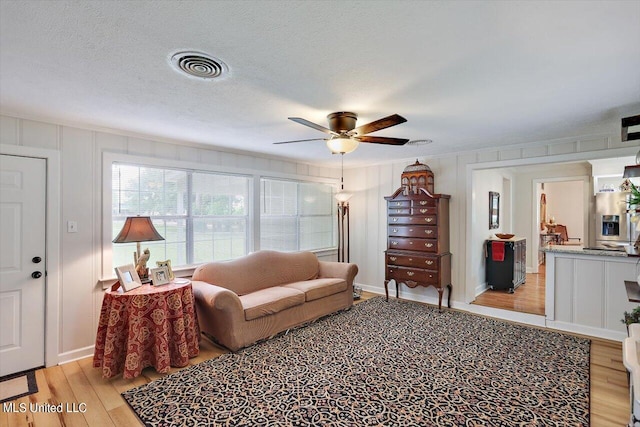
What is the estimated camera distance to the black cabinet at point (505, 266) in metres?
5.61

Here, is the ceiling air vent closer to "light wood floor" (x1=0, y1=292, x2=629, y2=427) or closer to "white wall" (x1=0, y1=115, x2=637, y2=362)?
"white wall" (x1=0, y1=115, x2=637, y2=362)

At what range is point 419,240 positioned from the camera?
4.75 metres

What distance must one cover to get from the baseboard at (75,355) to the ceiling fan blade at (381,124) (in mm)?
3446

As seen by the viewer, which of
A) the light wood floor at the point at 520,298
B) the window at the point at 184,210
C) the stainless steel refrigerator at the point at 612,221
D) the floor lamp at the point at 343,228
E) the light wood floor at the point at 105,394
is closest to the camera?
the light wood floor at the point at 105,394

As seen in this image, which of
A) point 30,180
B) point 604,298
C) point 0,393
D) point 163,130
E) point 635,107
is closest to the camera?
point 0,393

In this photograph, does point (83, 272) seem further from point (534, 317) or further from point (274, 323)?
point (534, 317)

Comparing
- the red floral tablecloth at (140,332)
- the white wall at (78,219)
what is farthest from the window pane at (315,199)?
the red floral tablecloth at (140,332)

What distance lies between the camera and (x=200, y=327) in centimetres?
364

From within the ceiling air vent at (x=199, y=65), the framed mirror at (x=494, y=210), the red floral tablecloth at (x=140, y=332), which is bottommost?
the red floral tablecloth at (x=140, y=332)

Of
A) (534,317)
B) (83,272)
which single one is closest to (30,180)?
(83,272)

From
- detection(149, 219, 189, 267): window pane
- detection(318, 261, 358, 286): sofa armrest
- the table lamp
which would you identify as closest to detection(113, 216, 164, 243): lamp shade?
the table lamp

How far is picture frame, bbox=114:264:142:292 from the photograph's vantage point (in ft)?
9.53

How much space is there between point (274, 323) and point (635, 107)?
13.1 ft

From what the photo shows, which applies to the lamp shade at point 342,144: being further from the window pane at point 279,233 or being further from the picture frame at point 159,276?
the window pane at point 279,233
